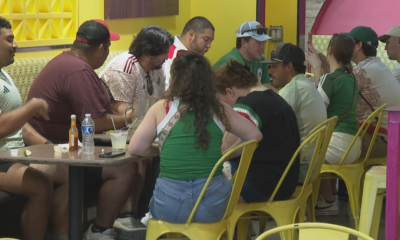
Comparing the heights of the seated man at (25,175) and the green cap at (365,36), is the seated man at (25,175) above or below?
below

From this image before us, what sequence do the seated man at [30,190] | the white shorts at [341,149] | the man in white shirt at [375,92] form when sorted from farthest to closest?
the man in white shirt at [375,92] < the white shorts at [341,149] < the seated man at [30,190]

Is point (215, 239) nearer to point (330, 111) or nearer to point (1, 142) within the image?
point (1, 142)

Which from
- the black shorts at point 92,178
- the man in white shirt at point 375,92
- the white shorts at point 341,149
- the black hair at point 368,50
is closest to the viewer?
the black shorts at point 92,178

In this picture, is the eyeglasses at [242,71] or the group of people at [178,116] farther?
the eyeglasses at [242,71]

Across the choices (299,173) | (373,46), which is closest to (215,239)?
(299,173)

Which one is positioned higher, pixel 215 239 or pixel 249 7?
pixel 249 7

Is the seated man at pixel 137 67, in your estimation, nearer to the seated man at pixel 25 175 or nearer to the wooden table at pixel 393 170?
the seated man at pixel 25 175

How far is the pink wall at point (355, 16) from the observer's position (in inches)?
347

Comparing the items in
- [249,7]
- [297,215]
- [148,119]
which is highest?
[249,7]

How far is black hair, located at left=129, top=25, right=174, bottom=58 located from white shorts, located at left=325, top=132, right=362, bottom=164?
4.40ft

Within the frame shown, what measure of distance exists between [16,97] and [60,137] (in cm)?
41

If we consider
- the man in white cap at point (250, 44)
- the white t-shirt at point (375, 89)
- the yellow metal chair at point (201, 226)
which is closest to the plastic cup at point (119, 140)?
the yellow metal chair at point (201, 226)

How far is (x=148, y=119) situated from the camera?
343 cm

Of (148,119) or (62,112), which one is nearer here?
(148,119)
